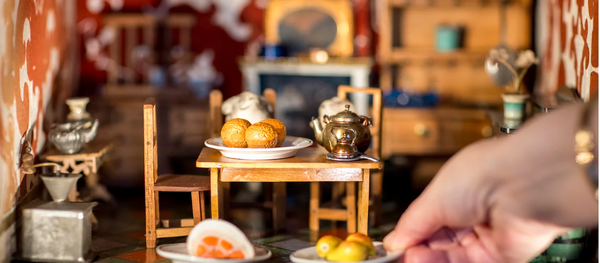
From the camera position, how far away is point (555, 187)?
2.54m

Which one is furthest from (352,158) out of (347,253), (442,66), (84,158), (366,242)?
(442,66)

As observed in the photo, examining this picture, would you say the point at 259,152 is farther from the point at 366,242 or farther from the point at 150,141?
the point at 366,242

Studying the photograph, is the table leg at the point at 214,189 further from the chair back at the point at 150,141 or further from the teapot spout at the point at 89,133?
the teapot spout at the point at 89,133

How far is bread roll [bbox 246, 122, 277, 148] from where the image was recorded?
3410 millimetres

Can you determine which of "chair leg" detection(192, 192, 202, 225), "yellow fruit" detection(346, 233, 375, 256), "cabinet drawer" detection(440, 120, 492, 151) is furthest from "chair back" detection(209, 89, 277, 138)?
"cabinet drawer" detection(440, 120, 492, 151)

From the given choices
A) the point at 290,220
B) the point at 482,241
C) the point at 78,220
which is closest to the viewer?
the point at 482,241

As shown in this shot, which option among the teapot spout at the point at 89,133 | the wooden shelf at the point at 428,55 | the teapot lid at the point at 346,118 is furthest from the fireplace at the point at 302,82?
the teapot lid at the point at 346,118

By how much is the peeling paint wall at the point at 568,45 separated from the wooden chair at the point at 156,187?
82.6 inches

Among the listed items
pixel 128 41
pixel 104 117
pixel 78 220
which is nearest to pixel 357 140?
pixel 78 220

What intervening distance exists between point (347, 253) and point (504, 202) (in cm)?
68

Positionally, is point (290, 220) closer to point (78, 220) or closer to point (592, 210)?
point (78, 220)

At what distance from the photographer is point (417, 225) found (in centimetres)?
294

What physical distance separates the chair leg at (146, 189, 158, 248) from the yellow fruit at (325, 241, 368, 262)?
1183 millimetres

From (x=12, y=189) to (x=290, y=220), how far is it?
5.84ft
